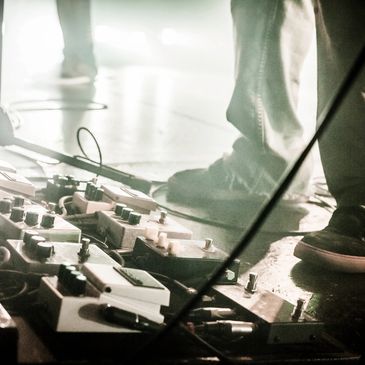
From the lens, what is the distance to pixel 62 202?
1.42 m

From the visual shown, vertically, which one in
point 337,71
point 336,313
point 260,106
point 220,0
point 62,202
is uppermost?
point 220,0

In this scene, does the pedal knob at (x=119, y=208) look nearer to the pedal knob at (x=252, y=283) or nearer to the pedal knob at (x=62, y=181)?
the pedal knob at (x=62, y=181)

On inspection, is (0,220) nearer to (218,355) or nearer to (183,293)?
(183,293)

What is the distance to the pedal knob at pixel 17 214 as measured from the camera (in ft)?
3.73

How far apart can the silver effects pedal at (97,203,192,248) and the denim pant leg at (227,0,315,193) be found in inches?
28.9

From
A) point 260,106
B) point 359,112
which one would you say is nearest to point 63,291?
point 359,112

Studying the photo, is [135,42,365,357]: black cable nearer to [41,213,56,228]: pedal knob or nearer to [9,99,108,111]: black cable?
[41,213,56,228]: pedal knob

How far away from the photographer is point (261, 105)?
1970 mm

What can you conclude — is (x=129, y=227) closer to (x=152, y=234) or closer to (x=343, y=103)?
(x=152, y=234)

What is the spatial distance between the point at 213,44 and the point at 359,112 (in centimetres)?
782

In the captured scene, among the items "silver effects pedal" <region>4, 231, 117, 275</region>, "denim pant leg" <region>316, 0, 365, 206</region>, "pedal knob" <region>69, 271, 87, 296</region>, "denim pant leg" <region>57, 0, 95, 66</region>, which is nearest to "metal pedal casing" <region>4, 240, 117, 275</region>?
"silver effects pedal" <region>4, 231, 117, 275</region>

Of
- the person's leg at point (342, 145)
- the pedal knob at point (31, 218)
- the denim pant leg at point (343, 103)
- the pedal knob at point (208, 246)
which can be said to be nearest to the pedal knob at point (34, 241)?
the pedal knob at point (31, 218)

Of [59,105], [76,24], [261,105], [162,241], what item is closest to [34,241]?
[162,241]

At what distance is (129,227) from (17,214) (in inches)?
9.0
